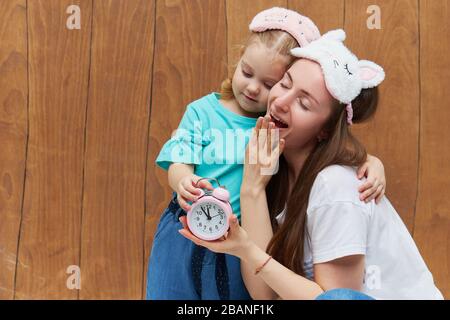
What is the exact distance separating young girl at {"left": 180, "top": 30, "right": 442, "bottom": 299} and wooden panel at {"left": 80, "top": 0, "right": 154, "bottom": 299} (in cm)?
77

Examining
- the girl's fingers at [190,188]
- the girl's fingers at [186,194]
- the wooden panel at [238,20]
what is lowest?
the girl's fingers at [186,194]

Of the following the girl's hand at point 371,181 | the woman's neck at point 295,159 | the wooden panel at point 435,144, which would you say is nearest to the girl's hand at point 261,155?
the woman's neck at point 295,159

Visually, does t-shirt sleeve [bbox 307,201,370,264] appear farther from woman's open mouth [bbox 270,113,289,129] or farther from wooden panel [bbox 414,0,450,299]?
wooden panel [bbox 414,0,450,299]

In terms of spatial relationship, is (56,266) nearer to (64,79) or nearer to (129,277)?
(129,277)

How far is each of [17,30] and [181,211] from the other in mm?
1024

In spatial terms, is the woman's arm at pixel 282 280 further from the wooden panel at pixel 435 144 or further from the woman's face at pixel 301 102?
the wooden panel at pixel 435 144

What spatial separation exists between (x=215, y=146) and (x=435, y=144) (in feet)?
3.18

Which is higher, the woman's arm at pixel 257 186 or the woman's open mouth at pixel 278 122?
the woman's open mouth at pixel 278 122

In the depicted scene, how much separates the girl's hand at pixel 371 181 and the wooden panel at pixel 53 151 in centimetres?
107

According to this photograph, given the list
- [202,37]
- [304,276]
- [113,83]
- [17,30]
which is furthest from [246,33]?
[304,276]

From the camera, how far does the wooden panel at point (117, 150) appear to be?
7.14ft

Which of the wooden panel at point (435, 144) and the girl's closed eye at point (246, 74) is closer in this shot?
the girl's closed eye at point (246, 74)

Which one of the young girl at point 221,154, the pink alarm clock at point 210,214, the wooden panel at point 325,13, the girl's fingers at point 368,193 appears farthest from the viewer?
the wooden panel at point 325,13

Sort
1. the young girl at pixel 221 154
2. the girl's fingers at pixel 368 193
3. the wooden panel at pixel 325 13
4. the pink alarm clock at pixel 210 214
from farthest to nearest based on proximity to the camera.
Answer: the wooden panel at pixel 325 13
the young girl at pixel 221 154
the girl's fingers at pixel 368 193
the pink alarm clock at pixel 210 214
